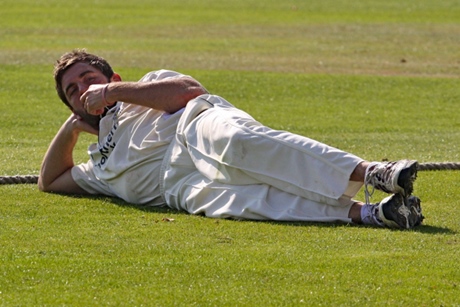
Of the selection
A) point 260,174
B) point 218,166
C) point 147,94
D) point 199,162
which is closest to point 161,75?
point 147,94

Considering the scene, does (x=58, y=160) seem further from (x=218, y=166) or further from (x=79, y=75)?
(x=218, y=166)

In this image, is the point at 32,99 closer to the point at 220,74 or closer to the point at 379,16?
the point at 220,74

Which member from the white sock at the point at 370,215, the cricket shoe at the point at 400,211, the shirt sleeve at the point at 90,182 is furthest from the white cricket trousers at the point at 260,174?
the shirt sleeve at the point at 90,182

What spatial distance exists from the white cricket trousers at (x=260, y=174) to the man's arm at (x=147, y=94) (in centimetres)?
40

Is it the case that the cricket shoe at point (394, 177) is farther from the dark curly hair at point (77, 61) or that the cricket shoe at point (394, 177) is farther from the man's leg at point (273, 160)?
the dark curly hair at point (77, 61)

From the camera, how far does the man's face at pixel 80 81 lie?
305 inches

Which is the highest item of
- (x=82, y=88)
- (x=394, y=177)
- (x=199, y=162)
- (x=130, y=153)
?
(x=394, y=177)

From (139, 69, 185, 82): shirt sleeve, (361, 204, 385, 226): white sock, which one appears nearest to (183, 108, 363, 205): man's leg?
(361, 204, 385, 226): white sock

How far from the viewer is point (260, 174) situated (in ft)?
21.2

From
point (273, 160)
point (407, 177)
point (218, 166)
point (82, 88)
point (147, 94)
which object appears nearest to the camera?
point (407, 177)

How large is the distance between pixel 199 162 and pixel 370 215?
3.80ft

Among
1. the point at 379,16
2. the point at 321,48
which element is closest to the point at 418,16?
the point at 379,16

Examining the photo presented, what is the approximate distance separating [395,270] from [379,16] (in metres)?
24.3

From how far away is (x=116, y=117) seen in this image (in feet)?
24.8
